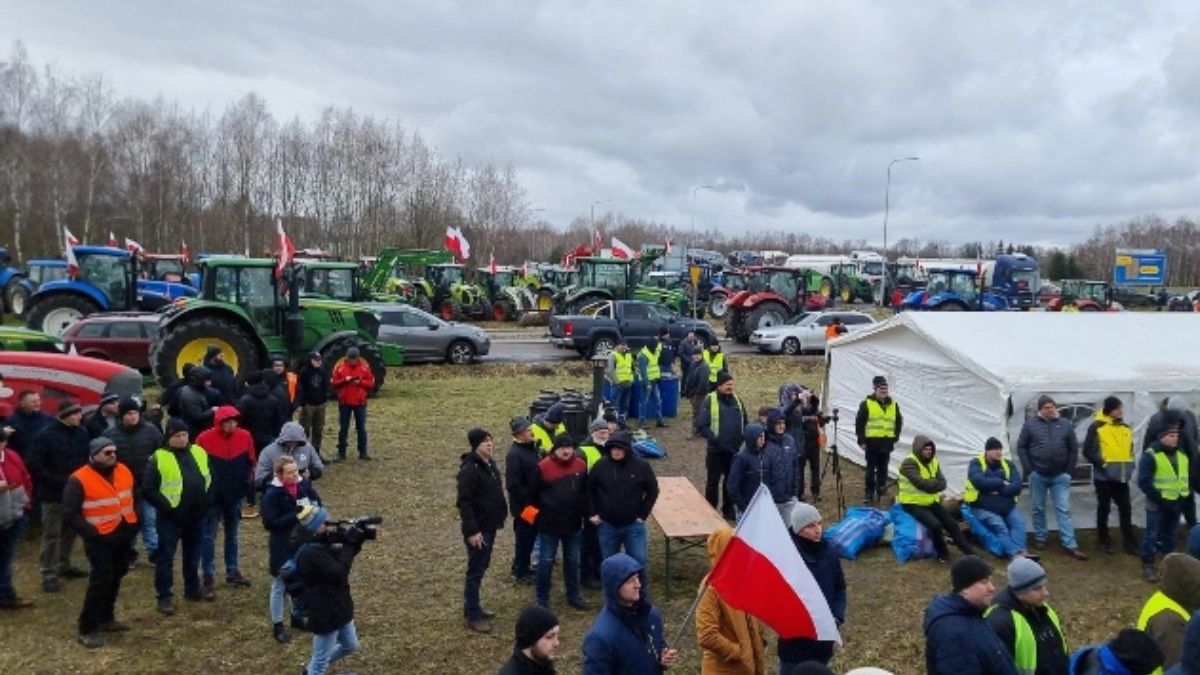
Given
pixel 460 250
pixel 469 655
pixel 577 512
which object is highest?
pixel 460 250

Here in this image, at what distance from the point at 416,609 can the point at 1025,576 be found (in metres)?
4.75

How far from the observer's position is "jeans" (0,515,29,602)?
6.80 m

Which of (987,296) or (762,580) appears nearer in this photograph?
(762,580)


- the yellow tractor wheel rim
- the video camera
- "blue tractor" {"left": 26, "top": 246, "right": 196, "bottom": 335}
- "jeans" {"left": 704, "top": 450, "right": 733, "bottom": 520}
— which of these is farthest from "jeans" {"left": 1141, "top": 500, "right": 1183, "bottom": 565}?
"blue tractor" {"left": 26, "top": 246, "right": 196, "bottom": 335}

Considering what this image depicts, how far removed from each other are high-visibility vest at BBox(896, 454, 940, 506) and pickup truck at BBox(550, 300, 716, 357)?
13594mm

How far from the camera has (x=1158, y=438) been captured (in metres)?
8.38

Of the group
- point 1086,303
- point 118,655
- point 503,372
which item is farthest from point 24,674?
point 1086,303

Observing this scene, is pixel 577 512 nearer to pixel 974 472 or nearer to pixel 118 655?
pixel 118 655

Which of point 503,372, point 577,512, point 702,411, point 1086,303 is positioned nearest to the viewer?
point 577,512

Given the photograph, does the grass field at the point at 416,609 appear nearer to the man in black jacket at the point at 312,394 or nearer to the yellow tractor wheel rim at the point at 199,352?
the man in black jacket at the point at 312,394

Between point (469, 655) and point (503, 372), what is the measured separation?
47.0ft

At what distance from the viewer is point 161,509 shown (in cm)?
657

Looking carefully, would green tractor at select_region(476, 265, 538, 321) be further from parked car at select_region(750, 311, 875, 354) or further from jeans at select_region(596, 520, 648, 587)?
jeans at select_region(596, 520, 648, 587)

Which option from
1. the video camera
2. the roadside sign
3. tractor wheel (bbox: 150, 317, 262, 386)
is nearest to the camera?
the video camera
